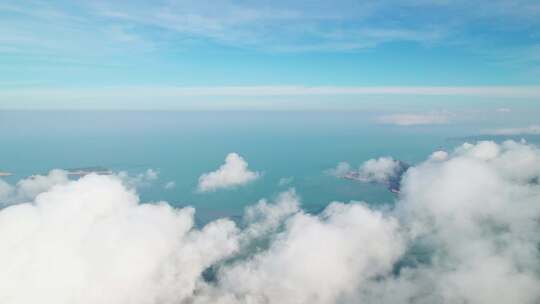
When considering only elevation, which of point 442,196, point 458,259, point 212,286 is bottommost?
point 212,286

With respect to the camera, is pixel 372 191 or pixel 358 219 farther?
pixel 372 191

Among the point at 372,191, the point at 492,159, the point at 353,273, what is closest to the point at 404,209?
the point at 372,191

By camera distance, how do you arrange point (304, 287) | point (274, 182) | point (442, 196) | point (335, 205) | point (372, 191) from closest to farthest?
1. point (304, 287)
2. point (442, 196)
3. point (335, 205)
4. point (372, 191)
5. point (274, 182)

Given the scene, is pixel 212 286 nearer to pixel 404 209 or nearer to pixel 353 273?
pixel 353 273

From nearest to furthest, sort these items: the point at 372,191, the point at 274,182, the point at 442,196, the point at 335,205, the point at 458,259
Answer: the point at 458,259 < the point at 442,196 < the point at 335,205 < the point at 372,191 < the point at 274,182

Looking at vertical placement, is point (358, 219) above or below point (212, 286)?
above

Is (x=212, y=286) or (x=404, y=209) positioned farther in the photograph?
(x=404, y=209)

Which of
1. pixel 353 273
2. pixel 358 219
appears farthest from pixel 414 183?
pixel 353 273

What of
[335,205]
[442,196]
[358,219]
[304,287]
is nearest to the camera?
[304,287]

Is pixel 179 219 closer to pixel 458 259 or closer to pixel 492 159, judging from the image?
pixel 458 259
